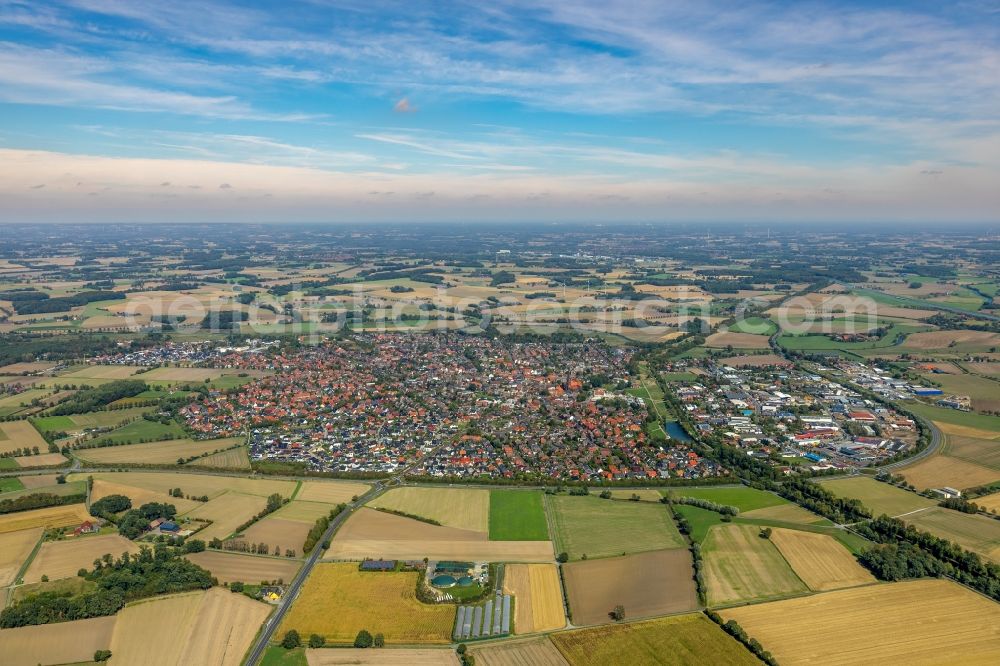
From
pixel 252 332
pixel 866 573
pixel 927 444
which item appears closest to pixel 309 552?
pixel 866 573

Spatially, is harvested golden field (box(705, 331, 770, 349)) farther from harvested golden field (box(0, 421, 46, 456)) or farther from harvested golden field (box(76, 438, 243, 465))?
harvested golden field (box(0, 421, 46, 456))

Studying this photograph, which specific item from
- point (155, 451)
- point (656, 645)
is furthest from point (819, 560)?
point (155, 451)

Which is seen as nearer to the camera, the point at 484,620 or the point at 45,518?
the point at 484,620

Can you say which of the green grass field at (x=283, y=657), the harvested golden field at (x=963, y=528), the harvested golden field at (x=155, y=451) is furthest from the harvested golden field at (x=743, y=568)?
the harvested golden field at (x=155, y=451)

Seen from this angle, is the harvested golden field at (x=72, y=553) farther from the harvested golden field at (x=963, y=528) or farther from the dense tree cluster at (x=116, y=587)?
the harvested golden field at (x=963, y=528)

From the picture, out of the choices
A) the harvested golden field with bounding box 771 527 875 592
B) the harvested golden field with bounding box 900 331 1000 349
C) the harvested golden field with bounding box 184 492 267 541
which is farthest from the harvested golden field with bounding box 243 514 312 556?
the harvested golden field with bounding box 900 331 1000 349

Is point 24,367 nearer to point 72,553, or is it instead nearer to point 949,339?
point 72,553
